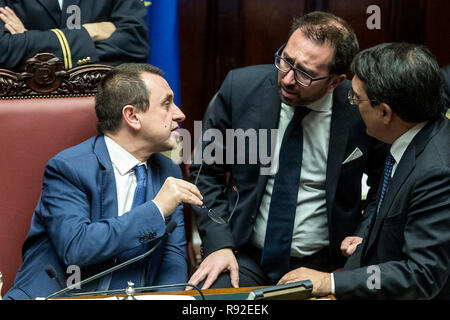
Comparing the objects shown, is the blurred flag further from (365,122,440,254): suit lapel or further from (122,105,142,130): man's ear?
(365,122,440,254): suit lapel

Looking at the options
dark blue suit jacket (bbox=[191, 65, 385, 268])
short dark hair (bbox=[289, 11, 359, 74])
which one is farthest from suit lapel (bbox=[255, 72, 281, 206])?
short dark hair (bbox=[289, 11, 359, 74])

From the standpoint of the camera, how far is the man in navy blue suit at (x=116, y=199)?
173 cm

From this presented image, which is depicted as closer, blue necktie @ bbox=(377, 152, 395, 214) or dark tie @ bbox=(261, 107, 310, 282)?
blue necktie @ bbox=(377, 152, 395, 214)

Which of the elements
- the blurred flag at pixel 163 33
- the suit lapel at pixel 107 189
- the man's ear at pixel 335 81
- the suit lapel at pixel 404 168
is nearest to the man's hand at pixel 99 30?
the blurred flag at pixel 163 33

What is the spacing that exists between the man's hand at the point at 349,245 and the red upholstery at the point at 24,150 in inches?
40.5

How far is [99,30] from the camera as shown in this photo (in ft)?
7.75

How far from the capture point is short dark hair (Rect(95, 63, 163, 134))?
6.42 ft

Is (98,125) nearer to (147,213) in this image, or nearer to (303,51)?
(147,213)

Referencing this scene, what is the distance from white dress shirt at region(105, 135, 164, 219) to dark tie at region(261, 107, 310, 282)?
52cm

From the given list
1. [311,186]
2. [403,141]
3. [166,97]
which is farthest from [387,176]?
[166,97]

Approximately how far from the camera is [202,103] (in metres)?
3.15

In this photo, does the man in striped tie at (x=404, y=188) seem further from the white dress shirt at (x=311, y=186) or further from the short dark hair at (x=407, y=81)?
the white dress shirt at (x=311, y=186)
